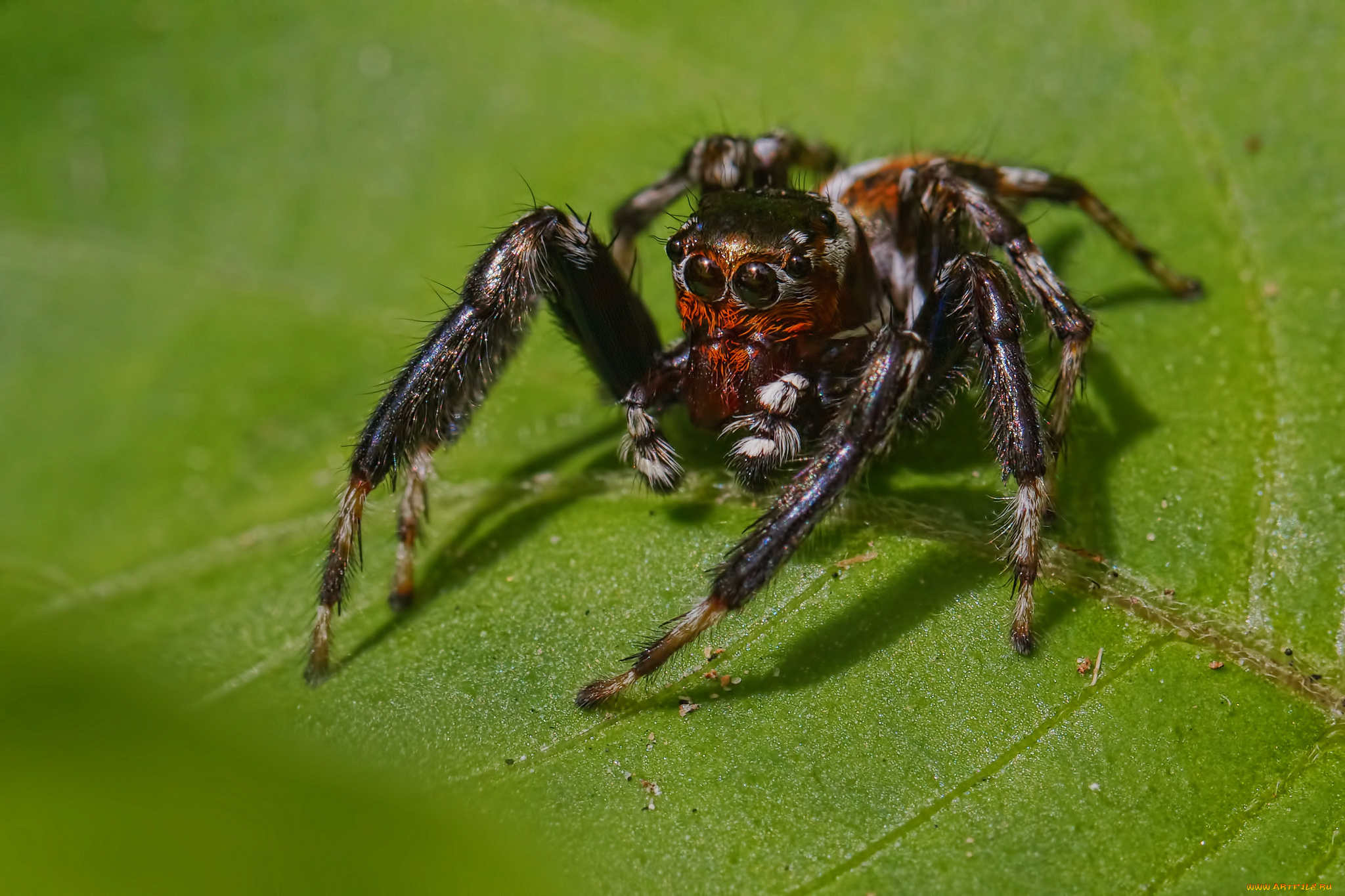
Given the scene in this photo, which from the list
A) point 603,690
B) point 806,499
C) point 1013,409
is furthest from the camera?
point 1013,409

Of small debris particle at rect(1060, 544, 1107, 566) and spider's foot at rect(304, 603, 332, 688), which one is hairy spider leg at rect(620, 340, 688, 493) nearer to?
spider's foot at rect(304, 603, 332, 688)

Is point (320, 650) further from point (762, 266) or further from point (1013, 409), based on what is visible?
point (1013, 409)

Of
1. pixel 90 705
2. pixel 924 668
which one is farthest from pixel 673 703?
pixel 90 705

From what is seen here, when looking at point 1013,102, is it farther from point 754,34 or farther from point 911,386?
point 911,386

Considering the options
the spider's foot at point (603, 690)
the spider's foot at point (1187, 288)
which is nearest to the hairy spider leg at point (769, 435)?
the spider's foot at point (603, 690)

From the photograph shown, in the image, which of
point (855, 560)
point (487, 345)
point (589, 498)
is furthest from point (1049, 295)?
point (487, 345)

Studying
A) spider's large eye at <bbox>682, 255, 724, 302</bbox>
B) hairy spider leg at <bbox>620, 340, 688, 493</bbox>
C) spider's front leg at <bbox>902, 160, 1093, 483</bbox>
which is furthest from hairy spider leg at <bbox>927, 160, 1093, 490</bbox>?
hairy spider leg at <bbox>620, 340, 688, 493</bbox>
